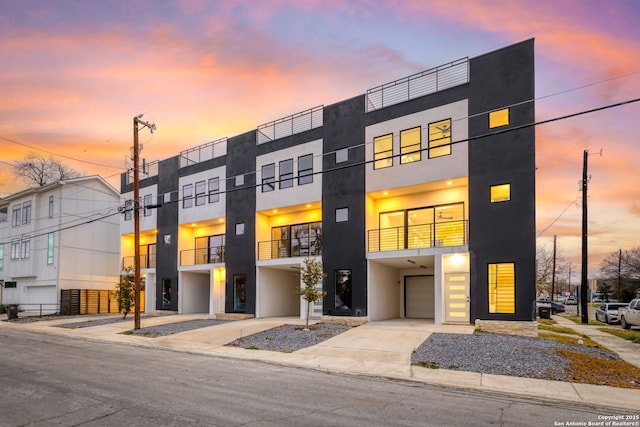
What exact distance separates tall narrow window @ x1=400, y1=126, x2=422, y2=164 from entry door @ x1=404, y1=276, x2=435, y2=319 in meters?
6.65

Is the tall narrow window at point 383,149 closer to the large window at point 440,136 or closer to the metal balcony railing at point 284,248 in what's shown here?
the large window at point 440,136

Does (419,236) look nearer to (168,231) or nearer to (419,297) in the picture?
(419,297)

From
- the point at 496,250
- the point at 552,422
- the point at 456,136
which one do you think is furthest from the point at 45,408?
the point at 456,136

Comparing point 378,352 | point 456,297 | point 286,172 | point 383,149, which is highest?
point 383,149

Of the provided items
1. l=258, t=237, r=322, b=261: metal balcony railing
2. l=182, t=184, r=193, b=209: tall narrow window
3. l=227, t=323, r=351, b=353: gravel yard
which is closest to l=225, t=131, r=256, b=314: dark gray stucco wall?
l=258, t=237, r=322, b=261: metal balcony railing

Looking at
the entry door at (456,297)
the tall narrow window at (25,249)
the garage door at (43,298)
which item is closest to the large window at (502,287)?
the entry door at (456,297)

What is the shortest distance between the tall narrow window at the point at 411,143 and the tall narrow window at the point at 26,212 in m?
33.5

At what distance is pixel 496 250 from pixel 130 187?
29.4 metres

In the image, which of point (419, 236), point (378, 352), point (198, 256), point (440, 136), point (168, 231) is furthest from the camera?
point (168, 231)

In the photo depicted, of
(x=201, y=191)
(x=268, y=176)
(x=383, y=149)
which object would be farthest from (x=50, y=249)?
(x=383, y=149)

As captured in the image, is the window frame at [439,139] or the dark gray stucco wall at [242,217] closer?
the window frame at [439,139]

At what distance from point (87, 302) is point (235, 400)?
107 feet

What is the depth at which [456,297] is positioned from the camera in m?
20.5

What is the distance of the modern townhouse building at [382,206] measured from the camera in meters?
18.7
